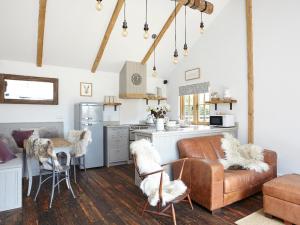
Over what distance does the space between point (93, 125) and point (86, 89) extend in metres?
1.11

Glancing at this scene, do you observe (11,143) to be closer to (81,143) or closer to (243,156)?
(81,143)

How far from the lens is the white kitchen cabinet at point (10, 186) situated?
2893 mm

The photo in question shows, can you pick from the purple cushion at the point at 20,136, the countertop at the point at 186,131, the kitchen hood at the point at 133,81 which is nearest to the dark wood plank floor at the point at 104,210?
the countertop at the point at 186,131

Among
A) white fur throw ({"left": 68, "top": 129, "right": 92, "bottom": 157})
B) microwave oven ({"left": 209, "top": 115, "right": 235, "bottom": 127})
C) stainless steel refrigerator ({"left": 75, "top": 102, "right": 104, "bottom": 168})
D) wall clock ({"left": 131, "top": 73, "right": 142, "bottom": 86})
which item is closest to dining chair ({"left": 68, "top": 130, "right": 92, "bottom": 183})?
white fur throw ({"left": 68, "top": 129, "right": 92, "bottom": 157})

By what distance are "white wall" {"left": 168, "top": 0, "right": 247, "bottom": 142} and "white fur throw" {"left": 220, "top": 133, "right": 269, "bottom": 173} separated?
908mm

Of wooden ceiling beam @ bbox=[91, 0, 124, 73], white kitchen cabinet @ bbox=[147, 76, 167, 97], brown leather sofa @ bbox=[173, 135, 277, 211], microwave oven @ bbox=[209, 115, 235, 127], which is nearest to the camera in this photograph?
brown leather sofa @ bbox=[173, 135, 277, 211]

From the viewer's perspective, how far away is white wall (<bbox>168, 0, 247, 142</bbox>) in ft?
14.9

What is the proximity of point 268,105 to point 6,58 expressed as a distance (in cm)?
570

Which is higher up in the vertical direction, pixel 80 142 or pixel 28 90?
pixel 28 90

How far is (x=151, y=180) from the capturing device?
2623mm

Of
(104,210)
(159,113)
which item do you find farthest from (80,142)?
(159,113)

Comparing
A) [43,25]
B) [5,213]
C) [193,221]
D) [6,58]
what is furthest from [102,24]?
[193,221]

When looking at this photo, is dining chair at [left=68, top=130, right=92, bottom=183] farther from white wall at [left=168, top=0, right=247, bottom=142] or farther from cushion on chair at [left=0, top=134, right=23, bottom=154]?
white wall at [left=168, top=0, right=247, bottom=142]

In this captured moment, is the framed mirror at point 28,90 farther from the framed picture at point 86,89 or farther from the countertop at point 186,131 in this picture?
the countertop at point 186,131
